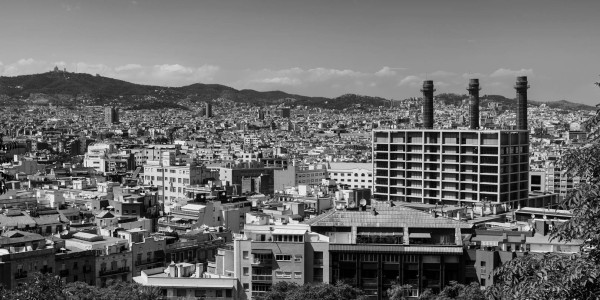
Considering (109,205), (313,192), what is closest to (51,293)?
(109,205)

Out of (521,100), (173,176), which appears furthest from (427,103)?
(173,176)

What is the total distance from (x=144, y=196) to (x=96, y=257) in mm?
28421

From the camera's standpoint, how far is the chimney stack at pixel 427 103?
94019 mm

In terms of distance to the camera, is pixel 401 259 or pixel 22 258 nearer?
pixel 401 259

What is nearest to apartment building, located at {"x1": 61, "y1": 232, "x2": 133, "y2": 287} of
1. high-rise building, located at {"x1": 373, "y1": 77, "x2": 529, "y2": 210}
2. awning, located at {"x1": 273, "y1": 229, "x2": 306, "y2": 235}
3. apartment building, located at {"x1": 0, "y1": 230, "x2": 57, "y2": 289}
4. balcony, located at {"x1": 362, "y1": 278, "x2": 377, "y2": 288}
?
apartment building, located at {"x1": 0, "y1": 230, "x2": 57, "y2": 289}

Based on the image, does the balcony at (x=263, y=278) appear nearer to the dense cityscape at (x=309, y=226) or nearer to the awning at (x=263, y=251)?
the dense cityscape at (x=309, y=226)

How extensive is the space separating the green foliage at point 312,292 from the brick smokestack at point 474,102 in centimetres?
6205

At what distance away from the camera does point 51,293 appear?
2570 cm

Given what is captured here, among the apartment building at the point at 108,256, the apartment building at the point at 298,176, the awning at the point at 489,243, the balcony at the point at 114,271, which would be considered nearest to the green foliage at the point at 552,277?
the awning at the point at 489,243

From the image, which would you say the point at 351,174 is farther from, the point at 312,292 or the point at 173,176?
the point at 312,292

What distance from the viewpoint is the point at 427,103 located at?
315ft

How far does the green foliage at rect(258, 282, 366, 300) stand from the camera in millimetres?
32906

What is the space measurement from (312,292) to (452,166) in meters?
48.9

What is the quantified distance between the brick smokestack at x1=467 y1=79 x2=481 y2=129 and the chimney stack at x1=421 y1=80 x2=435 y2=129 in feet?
15.0
